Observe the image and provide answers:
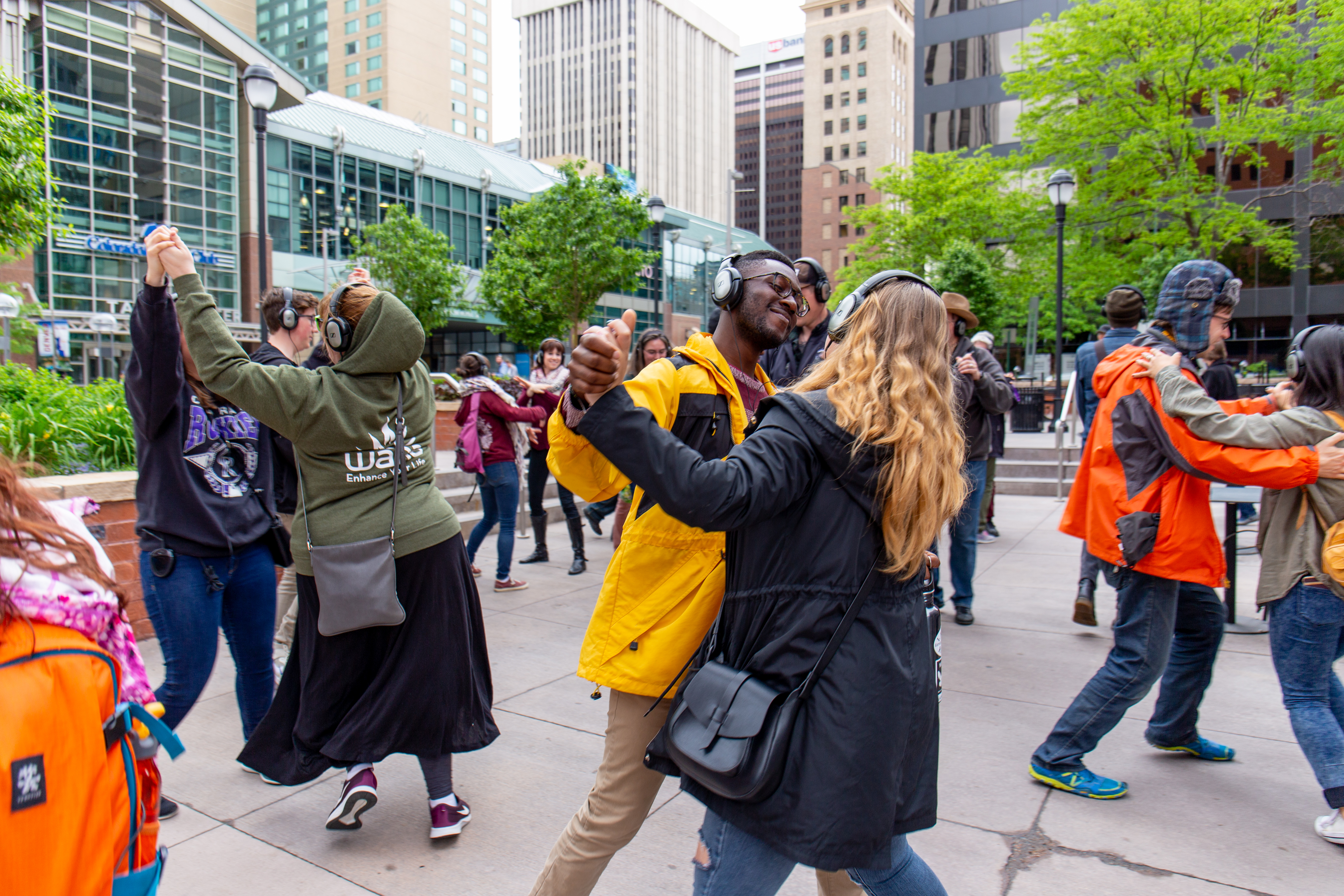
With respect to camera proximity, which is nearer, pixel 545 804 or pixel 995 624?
pixel 545 804

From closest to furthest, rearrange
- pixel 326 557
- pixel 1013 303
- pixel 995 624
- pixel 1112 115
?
pixel 326 557 < pixel 995 624 < pixel 1112 115 < pixel 1013 303

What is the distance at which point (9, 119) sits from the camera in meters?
10.5

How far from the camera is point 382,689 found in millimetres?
3033

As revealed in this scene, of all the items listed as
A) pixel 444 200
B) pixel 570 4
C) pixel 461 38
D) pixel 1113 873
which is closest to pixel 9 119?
pixel 1113 873

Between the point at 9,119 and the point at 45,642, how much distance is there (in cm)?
1248

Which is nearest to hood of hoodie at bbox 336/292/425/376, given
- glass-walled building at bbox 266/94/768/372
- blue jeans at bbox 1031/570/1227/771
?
blue jeans at bbox 1031/570/1227/771

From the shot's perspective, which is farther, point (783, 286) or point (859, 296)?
point (783, 286)

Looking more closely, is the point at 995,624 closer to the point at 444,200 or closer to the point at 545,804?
the point at 545,804

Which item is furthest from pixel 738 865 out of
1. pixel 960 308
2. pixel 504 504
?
pixel 504 504

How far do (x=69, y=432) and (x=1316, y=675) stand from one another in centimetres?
759

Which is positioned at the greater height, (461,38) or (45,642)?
(461,38)

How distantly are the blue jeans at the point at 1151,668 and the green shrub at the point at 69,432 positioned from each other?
5680mm

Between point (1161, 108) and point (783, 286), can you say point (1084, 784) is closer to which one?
point (783, 286)

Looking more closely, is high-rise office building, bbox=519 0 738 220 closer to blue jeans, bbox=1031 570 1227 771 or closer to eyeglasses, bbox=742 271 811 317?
blue jeans, bbox=1031 570 1227 771
